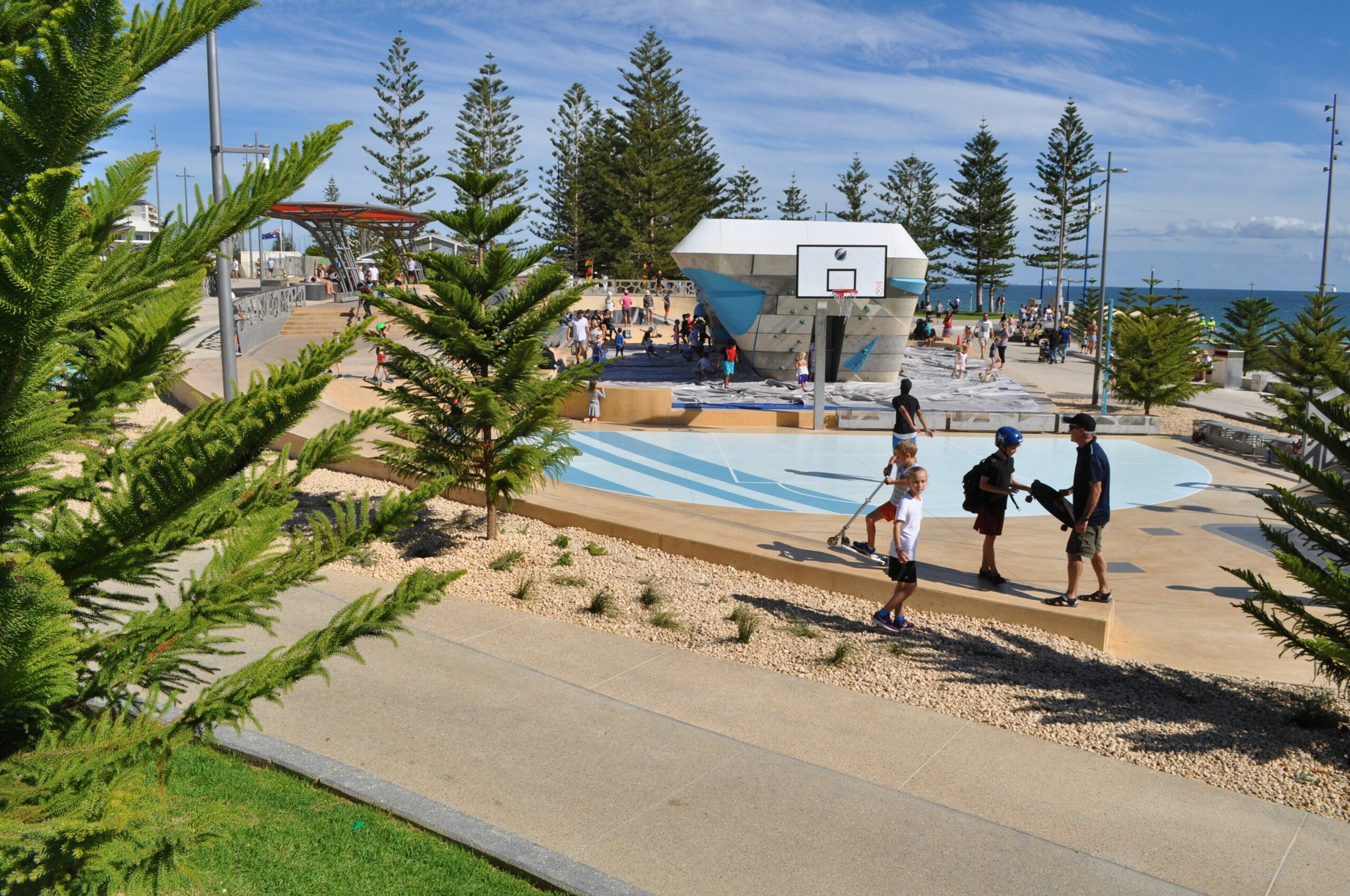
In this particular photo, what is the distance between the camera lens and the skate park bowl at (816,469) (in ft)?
51.6

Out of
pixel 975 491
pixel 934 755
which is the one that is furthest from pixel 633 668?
pixel 975 491

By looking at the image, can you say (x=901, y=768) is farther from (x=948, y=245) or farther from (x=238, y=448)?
(x=948, y=245)

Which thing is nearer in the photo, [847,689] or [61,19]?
[61,19]

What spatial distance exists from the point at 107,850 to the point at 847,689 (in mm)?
5686

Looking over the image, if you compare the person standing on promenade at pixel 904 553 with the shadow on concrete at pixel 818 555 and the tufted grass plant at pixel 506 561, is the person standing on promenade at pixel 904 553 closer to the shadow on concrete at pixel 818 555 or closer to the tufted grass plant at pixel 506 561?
the shadow on concrete at pixel 818 555

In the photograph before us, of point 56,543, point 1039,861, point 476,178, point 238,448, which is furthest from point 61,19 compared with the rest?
point 476,178

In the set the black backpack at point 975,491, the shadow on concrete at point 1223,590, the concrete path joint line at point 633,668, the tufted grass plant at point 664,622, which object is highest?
the black backpack at point 975,491

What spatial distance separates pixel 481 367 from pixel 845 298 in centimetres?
1625

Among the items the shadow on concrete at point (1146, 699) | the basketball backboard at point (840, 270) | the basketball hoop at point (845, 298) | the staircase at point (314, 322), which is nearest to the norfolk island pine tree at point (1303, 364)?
the shadow on concrete at point (1146, 699)

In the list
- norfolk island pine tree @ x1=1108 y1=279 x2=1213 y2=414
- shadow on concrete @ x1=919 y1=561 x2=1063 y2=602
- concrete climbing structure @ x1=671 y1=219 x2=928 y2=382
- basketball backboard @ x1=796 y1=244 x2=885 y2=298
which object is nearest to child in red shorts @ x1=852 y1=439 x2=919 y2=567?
shadow on concrete @ x1=919 y1=561 x2=1063 y2=602

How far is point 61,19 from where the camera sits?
95.9 inches

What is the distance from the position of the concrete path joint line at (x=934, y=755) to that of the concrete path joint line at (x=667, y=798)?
948 mm

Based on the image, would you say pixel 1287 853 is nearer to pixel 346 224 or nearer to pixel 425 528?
pixel 425 528

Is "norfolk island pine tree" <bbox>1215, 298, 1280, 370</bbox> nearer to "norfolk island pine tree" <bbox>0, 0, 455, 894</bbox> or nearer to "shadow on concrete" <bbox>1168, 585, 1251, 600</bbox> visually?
"shadow on concrete" <bbox>1168, 585, 1251, 600</bbox>
